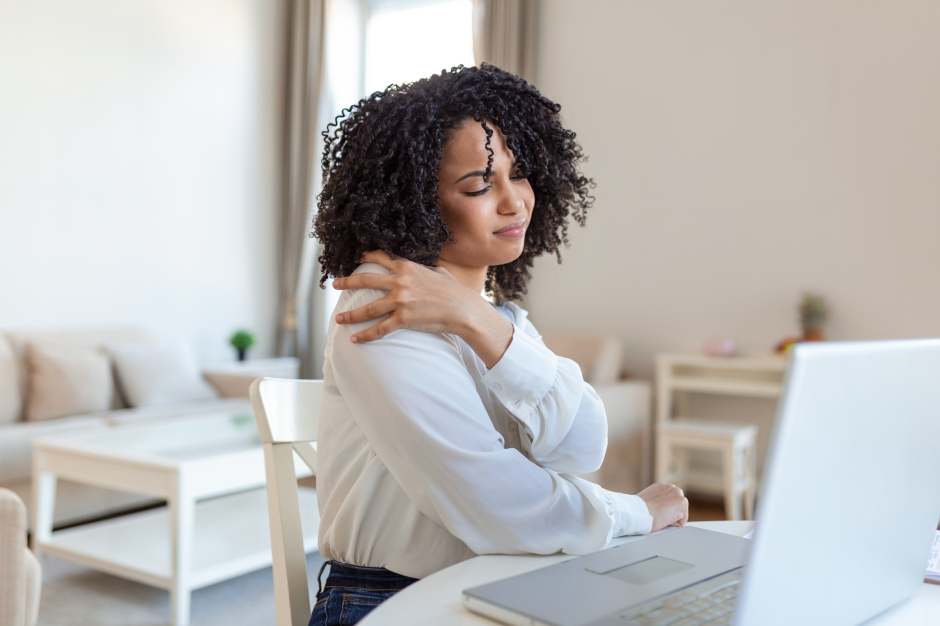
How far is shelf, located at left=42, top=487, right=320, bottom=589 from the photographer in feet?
7.09

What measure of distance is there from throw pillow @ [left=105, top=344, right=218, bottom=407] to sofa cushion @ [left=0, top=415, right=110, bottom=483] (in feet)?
1.60

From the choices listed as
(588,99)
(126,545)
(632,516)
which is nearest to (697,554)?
(632,516)

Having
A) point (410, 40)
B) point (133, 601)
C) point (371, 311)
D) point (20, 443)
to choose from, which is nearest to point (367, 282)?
point (371, 311)

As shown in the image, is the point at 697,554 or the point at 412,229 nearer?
the point at 697,554

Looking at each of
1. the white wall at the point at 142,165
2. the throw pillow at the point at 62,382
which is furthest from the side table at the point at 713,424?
the white wall at the point at 142,165

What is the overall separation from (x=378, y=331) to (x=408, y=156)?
29 centimetres

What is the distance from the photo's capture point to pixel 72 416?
136 inches

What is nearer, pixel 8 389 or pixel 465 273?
pixel 465 273

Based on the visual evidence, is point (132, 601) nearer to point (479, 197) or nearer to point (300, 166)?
point (479, 197)

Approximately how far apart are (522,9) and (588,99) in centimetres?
68

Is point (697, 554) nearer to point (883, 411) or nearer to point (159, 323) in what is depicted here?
point (883, 411)

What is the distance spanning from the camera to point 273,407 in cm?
102

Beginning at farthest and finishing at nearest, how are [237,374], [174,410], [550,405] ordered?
[237,374]
[174,410]
[550,405]

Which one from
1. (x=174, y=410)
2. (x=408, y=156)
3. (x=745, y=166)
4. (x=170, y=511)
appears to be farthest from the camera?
(x=745, y=166)
